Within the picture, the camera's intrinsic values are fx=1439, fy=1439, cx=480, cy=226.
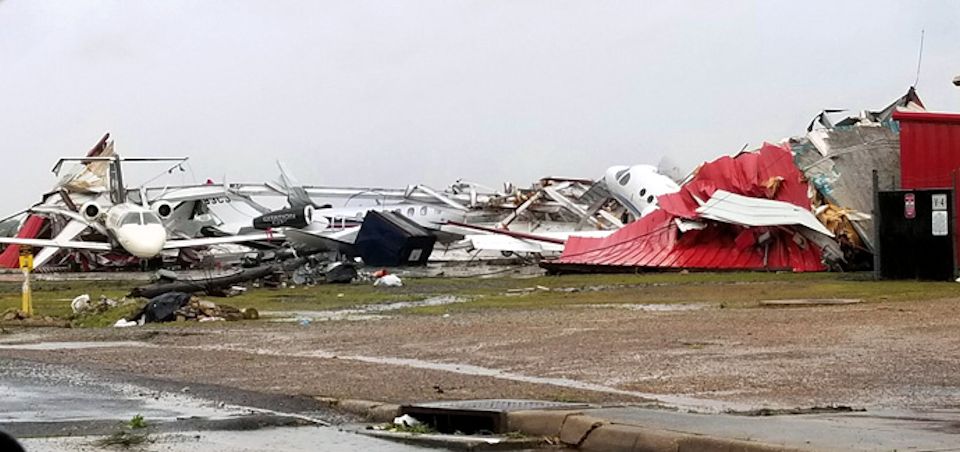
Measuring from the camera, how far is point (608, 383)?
43.0 feet

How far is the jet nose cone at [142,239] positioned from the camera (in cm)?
5034

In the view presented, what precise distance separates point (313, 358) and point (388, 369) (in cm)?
213

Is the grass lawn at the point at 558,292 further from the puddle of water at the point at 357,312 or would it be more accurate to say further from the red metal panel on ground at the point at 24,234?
the red metal panel on ground at the point at 24,234

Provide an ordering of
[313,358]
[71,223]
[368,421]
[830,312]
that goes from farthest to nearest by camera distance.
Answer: [71,223], [830,312], [313,358], [368,421]

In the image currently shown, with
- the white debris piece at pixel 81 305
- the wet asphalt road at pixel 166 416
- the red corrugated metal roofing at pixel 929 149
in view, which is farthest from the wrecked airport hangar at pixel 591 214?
the wet asphalt road at pixel 166 416

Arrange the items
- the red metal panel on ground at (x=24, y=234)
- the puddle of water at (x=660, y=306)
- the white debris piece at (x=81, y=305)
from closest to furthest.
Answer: the puddle of water at (x=660, y=306)
the white debris piece at (x=81, y=305)
the red metal panel on ground at (x=24, y=234)

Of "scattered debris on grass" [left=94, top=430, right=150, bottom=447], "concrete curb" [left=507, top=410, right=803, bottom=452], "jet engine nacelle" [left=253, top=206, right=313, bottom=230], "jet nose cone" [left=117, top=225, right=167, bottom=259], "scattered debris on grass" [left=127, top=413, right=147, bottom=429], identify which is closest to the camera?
"concrete curb" [left=507, top=410, right=803, bottom=452]

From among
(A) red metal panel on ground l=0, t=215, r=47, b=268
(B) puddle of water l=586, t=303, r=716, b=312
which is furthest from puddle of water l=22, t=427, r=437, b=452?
(A) red metal panel on ground l=0, t=215, r=47, b=268

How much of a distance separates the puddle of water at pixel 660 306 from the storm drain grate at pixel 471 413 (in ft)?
42.8

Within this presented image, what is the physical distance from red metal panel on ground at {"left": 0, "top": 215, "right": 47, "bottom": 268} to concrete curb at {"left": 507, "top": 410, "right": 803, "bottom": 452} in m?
58.6

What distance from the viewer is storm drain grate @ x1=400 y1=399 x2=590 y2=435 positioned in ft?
33.6

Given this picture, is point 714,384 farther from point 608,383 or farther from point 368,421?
point 368,421

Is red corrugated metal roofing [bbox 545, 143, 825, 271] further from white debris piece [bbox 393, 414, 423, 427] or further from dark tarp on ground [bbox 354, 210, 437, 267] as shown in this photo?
white debris piece [bbox 393, 414, 423, 427]

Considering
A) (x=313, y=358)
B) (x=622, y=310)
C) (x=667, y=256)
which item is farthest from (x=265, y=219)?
(x=313, y=358)
